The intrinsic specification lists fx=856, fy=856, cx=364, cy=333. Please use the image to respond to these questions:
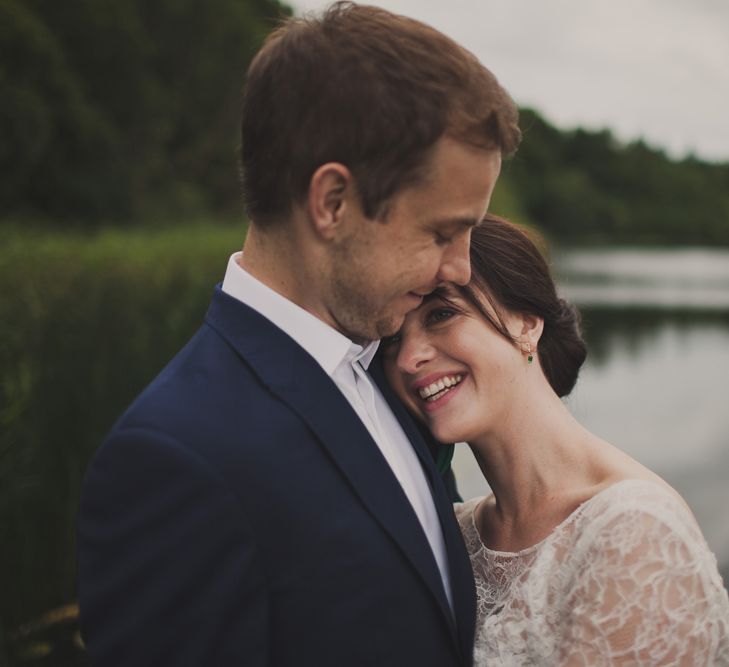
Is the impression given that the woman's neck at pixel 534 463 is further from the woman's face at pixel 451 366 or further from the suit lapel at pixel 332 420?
the suit lapel at pixel 332 420

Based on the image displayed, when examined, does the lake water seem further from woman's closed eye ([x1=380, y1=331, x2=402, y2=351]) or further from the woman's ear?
woman's closed eye ([x1=380, y1=331, x2=402, y2=351])

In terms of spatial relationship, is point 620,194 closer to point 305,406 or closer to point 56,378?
point 56,378

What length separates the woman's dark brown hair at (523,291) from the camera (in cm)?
263

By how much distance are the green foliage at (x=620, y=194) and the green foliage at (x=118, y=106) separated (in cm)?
3902

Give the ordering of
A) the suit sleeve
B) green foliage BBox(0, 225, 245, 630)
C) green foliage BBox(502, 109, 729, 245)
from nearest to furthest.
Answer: the suit sleeve
green foliage BBox(0, 225, 245, 630)
green foliage BBox(502, 109, 729, 245)

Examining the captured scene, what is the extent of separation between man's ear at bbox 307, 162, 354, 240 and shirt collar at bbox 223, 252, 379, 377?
19cm

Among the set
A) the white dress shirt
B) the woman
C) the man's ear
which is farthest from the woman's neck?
the man's ear

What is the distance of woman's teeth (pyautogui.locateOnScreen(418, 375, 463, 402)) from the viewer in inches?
101

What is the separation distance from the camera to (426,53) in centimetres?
186

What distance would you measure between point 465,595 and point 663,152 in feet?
327

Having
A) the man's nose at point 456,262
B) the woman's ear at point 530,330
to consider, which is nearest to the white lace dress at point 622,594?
the woman's ear at point 530,330

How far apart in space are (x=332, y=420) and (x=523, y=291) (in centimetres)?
103

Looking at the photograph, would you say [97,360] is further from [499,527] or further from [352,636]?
[352,636]

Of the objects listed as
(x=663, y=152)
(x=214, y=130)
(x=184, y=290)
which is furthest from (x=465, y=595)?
(x=663, y=152)
